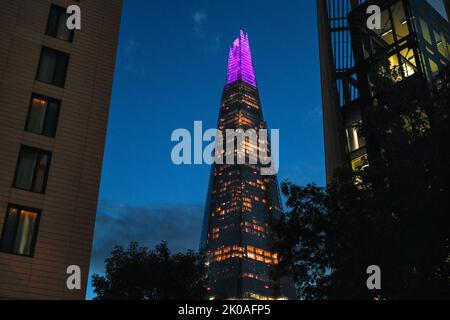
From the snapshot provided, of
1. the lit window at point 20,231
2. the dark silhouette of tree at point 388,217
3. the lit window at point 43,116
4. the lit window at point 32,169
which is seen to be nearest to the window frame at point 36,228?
the lit window at point 20,231

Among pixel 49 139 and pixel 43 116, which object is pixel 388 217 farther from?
pixel 43 116

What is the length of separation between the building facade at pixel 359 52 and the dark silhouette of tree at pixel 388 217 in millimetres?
18179

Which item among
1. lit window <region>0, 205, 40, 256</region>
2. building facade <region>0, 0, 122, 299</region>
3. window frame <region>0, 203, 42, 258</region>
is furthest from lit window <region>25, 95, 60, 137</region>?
lit window <region>0, 205, 40, 256</region>

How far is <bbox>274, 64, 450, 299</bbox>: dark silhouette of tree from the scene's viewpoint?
671 inches

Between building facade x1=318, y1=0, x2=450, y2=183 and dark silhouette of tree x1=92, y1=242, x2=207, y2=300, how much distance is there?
15353 millimetres

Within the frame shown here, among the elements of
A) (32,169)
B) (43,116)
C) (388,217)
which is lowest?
(388,217)

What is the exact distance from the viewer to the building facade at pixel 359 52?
3950cm

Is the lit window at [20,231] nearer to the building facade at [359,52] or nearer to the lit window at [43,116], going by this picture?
the lit window at [43,116]

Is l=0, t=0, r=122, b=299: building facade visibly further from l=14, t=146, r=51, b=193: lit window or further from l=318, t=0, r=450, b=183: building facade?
l=318, t=0, r=450, b=183: building facade

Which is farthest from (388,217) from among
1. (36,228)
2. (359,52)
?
(359,52)

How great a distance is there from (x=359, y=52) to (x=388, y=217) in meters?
28.0

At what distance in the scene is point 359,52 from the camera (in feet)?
141
